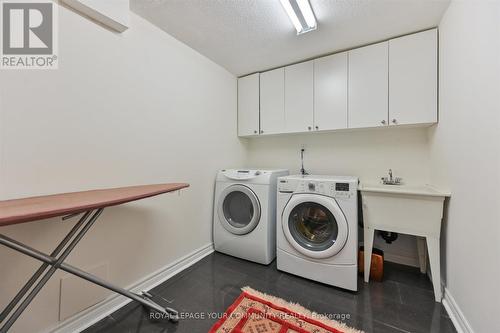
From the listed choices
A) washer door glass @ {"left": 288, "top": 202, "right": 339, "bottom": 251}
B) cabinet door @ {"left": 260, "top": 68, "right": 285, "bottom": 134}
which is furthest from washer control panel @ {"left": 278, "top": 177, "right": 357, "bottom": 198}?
cabinet door @ {"left": 260, "top": 68, "right": 285, "bottom": 134}

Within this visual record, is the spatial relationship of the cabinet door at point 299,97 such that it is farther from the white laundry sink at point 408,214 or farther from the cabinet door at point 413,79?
the white laundry sink at point 408,214

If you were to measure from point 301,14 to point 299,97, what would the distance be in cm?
89

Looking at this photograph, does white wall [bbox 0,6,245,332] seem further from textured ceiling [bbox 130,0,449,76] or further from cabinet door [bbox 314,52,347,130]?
cabinet door [bbox 314,52,347,130]

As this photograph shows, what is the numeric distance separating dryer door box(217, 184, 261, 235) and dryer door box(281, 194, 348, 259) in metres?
0.34

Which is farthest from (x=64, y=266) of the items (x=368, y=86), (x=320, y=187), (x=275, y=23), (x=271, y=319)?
(x=368, y=86)

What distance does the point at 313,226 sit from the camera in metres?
1.89

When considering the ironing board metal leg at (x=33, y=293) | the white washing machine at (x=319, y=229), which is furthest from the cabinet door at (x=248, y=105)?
the ironing board metal leg at (x=33, y=293)

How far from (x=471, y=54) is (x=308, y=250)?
1719 mm

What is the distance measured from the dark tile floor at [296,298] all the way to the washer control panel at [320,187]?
2.67 feet

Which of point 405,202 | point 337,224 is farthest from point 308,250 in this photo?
point 405,202

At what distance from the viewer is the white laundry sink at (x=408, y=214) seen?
1.52 meters

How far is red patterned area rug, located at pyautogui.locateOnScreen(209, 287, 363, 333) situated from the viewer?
125cm

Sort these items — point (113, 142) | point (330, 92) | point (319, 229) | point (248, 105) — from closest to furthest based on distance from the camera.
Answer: point (113, 142), point (319, 229), point (330, 92), point (248, 105)
